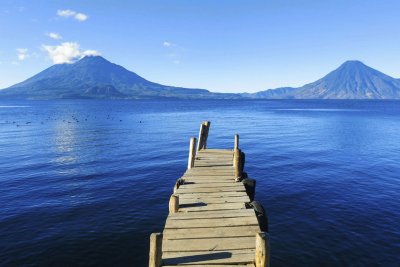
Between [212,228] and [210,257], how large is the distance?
1.64 m

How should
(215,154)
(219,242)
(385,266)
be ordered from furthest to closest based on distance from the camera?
1. (215,154)
2. (385,266)
3. (219,242)

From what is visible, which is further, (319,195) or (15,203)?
(319,195)

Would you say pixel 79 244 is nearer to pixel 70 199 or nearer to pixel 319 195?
pixel 70 199

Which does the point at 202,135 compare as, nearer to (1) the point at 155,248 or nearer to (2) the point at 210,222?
(2) the point at 210,222

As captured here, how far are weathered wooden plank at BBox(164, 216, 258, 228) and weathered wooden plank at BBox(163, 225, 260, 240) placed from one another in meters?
0.18

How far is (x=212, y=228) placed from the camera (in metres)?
10.3

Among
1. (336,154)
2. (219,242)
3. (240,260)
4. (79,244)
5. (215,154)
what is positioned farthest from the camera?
(336,154)

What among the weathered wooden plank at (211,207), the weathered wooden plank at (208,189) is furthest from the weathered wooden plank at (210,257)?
the weathered wooden plank at (208,189)

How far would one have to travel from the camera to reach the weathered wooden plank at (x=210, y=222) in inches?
408

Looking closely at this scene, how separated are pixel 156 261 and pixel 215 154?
14924 millimetres

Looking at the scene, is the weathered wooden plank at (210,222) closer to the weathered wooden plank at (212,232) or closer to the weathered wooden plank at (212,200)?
the weathered wooden plank at (212,232)

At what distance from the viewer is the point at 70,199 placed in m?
20.0

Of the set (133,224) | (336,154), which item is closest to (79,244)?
(133,224)

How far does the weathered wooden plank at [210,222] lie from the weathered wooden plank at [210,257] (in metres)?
1.52
